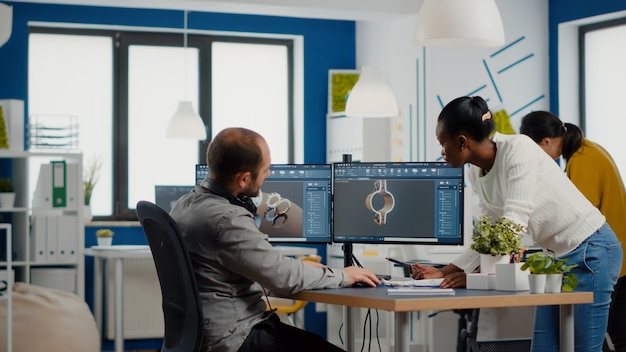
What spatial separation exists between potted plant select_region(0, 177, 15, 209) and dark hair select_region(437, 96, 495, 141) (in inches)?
154

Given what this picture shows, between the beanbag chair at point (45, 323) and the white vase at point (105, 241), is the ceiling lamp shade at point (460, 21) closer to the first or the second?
the beanbag chair at point (45, 323)

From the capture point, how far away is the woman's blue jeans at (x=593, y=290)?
292cm

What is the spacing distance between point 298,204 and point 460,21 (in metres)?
0.91

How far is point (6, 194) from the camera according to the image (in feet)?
19.9

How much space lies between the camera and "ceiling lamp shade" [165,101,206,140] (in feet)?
21.1

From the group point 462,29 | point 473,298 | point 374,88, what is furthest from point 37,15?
point 473,298

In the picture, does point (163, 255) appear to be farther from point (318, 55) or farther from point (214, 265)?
point (318, 55)

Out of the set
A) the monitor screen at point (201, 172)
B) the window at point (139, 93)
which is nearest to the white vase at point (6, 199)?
the window at point (139, 93)

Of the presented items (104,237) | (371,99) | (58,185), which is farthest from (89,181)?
(371,99)

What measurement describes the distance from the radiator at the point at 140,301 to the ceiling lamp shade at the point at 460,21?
3953 millimetres

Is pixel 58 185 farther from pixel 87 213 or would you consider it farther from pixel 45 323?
pixel 45 323

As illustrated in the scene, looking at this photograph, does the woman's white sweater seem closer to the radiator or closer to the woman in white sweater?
the woman in white sweater

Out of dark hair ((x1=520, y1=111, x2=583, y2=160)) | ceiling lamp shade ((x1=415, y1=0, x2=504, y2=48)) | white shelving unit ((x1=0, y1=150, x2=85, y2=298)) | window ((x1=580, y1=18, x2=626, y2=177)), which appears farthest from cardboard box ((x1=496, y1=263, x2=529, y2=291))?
white shelving unit ((x1=0, y1=150, x2=85, y2=298))

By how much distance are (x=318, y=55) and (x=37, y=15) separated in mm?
2164
